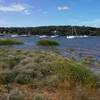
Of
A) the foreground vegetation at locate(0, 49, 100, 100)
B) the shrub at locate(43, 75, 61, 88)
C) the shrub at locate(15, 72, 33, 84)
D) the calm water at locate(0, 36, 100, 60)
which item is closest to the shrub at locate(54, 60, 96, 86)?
the foreground vegetation at locate(0, 49, 100, 100)

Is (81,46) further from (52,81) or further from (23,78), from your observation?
(52,81)

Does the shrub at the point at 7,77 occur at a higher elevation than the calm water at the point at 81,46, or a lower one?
higher

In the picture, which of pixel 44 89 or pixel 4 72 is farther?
pixel 4 72

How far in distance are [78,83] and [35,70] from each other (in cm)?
369

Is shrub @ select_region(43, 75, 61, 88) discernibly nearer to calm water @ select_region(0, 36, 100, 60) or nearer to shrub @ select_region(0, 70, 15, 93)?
shrub @ select_region(0, 70, 15, 93)

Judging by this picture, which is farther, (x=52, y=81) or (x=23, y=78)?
(x=23, y=78)

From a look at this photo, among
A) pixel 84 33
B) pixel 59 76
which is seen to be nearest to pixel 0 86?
pixel 59 76

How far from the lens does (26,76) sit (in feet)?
48.9

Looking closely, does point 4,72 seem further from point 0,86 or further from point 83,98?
point 83,98

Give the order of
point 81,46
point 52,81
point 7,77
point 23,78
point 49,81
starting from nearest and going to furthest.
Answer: point 52,81 → point 49,81 → point 7,77 → point 23,78 → point 81,46

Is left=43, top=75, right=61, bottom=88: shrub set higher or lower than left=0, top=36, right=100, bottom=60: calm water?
higher

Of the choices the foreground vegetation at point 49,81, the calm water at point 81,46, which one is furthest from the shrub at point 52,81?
the calm water at point 81,46

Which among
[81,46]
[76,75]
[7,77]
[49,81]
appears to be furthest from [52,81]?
[81,46]

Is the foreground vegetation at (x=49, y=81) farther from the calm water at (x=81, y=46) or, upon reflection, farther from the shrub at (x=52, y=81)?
the calm water at (x=81, y=46)
